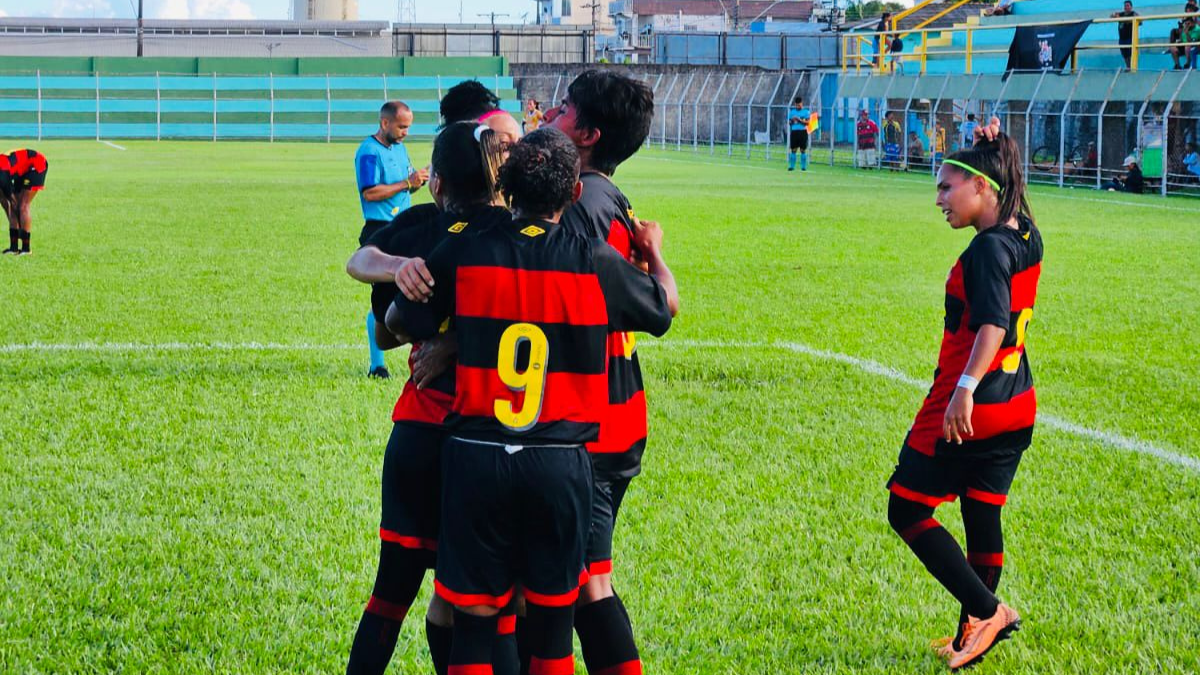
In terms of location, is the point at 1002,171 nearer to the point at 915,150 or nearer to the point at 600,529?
the point at 600,529

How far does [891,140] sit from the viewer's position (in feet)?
126

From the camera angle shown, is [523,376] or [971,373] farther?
[971,373]

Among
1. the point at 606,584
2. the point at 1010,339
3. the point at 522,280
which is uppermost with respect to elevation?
the point at 522,280

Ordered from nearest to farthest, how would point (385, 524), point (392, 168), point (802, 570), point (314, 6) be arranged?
point (385, 524), point (802, 570), point (392, 168), point (314, 6)

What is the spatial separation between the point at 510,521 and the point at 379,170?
559cm

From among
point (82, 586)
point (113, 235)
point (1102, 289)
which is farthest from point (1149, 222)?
point (82, 586)

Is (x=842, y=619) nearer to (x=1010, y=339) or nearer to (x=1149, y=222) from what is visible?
(x=1010, y=339)

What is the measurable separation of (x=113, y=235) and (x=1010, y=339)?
1611cm

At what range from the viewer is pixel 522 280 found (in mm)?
3371

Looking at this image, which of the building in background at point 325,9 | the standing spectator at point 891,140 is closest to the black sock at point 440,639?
the standing spectator at point 891,140

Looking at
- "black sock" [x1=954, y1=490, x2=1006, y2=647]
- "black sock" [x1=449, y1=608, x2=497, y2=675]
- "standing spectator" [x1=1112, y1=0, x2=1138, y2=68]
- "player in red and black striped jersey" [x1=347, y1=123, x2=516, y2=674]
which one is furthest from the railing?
"black sock" [x1=449, y1=608, x2=497, y2=675]

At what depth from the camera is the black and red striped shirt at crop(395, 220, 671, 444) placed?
11.1 feet

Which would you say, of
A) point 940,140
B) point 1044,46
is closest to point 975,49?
point 940,140

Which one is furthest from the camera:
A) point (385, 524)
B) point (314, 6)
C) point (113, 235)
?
point (314, 6)
